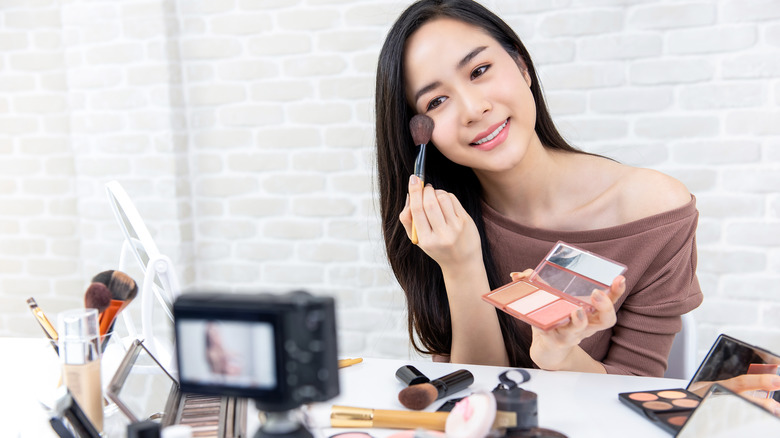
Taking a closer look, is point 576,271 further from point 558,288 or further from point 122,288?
point 122,288

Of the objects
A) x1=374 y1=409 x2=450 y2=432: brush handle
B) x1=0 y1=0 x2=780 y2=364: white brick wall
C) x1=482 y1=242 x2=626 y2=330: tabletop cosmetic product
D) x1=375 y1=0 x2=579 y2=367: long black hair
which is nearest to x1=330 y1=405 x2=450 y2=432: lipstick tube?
x1=374 y1=409 x2=450 y2=432: brush handle

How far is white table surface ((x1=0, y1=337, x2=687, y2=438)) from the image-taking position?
56cm

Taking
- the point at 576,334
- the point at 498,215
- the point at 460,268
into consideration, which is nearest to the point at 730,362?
the point at 576,334

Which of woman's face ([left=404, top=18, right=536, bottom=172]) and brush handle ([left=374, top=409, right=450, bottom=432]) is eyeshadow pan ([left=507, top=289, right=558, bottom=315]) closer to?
brush handle ([left=374, top=409, right=450, bottom=432])

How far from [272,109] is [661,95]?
3.07 feet

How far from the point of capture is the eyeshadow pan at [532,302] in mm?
657

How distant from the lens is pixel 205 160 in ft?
5.48

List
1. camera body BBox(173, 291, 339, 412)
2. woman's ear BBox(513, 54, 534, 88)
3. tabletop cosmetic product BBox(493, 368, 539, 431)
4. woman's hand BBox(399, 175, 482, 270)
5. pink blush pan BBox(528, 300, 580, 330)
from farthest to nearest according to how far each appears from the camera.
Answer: woman's ear BBox(513, 54, 534, 88), woman's hand BBox(399, 175, 482, 270), pink blush pan BBox(528, 300, 580, 330), tabletop cosmetic product BBox(493, 368, 539, 431), camera body BBox(173, 291, 339, 412)

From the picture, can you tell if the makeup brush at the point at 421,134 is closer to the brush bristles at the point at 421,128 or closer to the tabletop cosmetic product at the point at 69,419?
the brush bristles at the point at 421,128

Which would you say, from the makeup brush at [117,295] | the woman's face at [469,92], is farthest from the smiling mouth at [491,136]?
the makeup brush at [117,295]

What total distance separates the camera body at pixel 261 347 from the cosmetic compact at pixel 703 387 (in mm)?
333

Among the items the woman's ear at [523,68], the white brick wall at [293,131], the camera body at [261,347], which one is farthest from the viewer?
the white brick wall at [293,131]


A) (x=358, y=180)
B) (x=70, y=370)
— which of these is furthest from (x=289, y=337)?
(x=358, y=180)

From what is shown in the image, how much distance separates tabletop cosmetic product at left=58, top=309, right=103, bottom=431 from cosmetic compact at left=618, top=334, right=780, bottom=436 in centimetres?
49
